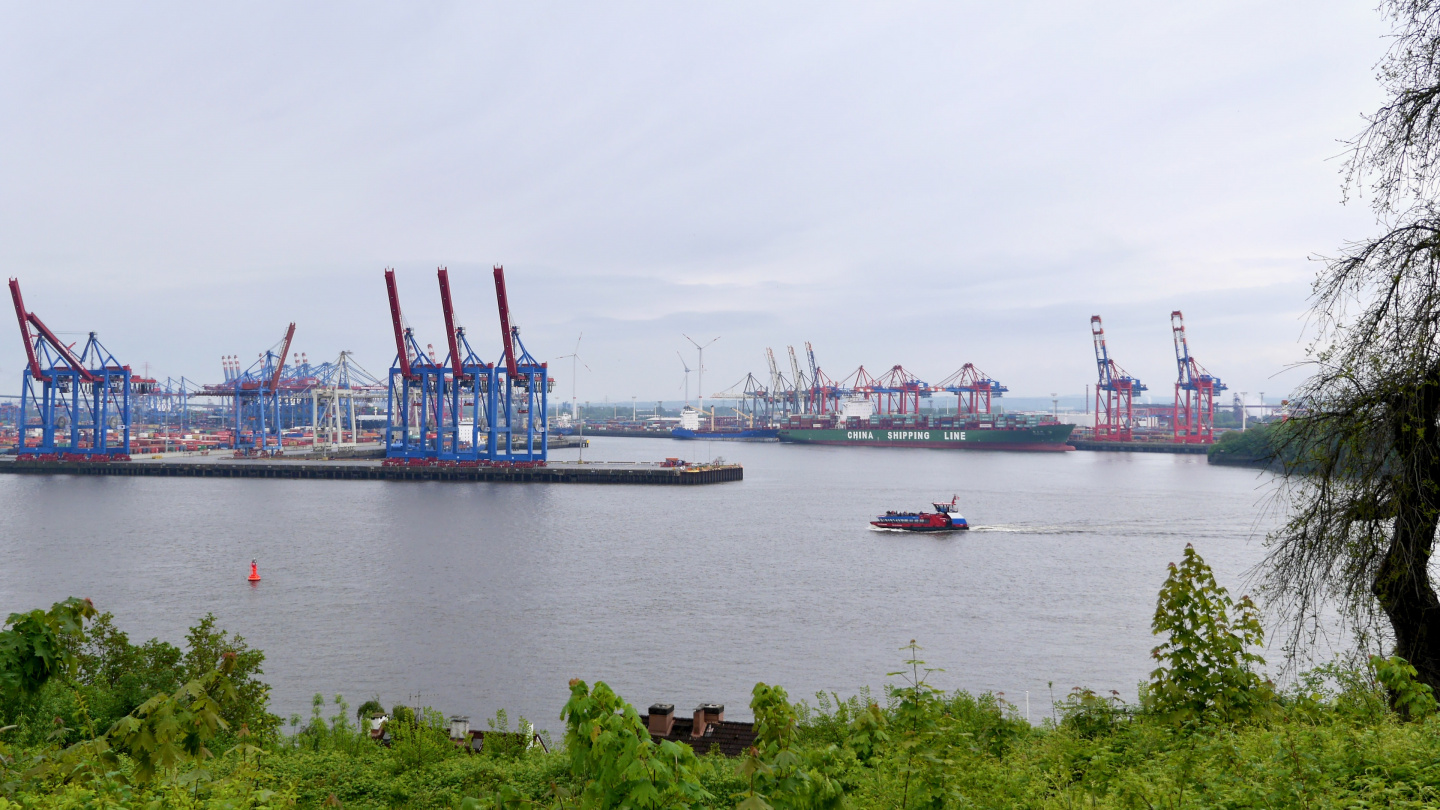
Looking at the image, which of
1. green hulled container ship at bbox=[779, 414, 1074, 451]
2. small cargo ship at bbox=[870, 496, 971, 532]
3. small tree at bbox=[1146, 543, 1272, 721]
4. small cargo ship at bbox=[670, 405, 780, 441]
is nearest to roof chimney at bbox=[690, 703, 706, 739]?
small tree at bbox=[1146, 543, 1272, 721]

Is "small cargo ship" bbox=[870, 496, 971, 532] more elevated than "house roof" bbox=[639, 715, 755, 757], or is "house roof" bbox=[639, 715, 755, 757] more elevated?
"house roof" bbox=[639, 715, 755, 757]

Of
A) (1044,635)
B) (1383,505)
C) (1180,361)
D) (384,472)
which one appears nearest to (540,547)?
(1044,635)

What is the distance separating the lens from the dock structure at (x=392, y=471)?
69.4 metres

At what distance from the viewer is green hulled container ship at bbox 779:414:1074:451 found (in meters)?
117

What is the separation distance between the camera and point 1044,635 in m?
23.4

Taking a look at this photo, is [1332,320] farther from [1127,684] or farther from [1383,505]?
[1127,684]

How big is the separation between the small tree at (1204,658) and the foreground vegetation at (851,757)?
17 millimetres

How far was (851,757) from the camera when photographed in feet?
20.2

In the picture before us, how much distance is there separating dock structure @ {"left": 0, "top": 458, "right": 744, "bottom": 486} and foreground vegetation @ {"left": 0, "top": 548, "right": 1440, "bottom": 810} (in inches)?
2326

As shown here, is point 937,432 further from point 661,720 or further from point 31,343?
point 661,720

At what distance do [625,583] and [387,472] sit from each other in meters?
47.8

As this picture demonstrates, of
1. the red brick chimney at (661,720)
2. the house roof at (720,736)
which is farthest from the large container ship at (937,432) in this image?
the red brick chimney at (661,720)

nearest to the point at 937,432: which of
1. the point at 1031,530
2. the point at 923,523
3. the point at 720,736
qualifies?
the point at 1031,530

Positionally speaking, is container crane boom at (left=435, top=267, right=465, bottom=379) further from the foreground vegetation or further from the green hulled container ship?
the green hulled container ship
